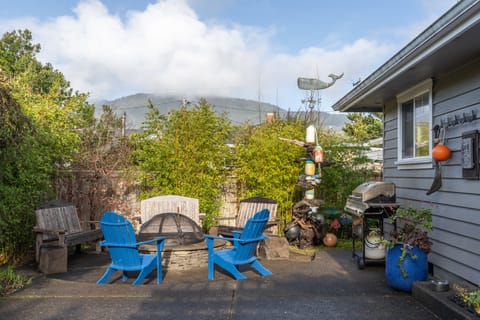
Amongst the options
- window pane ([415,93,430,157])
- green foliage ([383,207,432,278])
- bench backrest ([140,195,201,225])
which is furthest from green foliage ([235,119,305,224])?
green foliage ([383,207,432,278])

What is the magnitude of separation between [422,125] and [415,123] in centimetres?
23

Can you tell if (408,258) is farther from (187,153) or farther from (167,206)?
(187,153)

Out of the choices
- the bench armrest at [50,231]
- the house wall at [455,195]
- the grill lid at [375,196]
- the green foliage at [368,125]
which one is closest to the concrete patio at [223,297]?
the bench armrest at [50,231]

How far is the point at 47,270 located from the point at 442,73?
17.3 feet

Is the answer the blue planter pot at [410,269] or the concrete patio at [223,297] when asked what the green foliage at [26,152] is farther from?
the blue planter pot at [410,269]

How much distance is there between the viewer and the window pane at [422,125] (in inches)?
212

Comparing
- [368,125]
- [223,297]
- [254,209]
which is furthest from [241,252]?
[368,125]

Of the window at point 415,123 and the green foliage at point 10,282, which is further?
the window at point 415,123

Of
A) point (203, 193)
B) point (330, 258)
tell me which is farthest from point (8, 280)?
point (330, 258)

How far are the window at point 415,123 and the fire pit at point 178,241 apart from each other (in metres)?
2.88

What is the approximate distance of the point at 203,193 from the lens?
316 inches

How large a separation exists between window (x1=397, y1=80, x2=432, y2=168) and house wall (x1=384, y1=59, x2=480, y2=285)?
0.69 ft

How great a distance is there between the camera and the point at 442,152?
15.0 feet

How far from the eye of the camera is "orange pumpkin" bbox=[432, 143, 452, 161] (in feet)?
15.0
